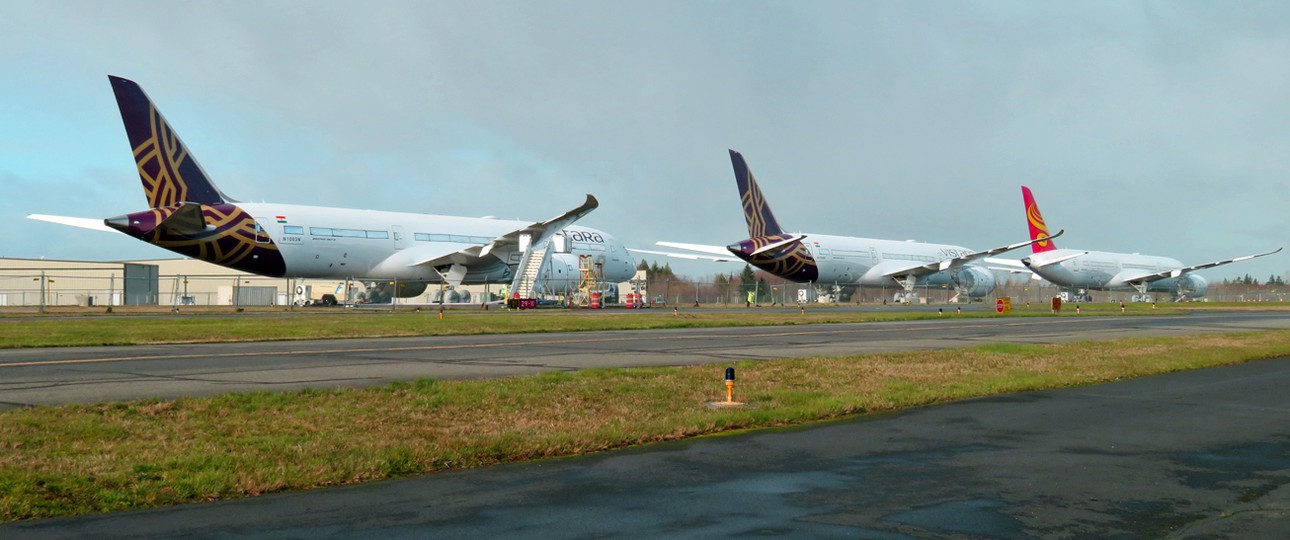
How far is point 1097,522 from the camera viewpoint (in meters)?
6.73

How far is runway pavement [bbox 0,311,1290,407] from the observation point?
44.0 feet

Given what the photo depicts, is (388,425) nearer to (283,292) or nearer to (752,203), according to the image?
(752,203)

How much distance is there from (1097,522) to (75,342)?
19.9 meters

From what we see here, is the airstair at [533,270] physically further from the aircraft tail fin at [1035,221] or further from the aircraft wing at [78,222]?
the aircraft tail fin at [1035,221]

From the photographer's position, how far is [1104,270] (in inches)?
3536

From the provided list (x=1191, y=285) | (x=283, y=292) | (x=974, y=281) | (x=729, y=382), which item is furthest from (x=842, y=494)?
(x=1191, y=285)

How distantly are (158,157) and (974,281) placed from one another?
A: 58952 millimetres

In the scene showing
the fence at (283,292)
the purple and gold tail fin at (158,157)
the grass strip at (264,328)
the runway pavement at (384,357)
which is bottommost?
the runway pavement at (384,357)

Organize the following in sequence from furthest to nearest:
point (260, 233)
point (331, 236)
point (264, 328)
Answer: point (331, 236) → point (260, 233) → point (264, 328)

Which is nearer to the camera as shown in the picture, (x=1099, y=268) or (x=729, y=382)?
(x=729, y=382)

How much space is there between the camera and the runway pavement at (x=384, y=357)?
13.4m

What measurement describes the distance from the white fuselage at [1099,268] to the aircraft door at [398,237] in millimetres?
52438

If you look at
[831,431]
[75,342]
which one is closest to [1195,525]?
[831,431]

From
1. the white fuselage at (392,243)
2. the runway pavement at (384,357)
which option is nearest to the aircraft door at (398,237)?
the white fuselage at (392,243)
